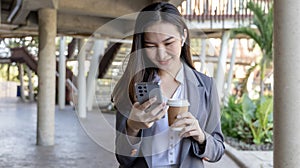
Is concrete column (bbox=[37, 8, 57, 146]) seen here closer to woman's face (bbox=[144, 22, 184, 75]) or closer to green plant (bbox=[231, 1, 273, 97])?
green plant (bbox=[231, 1, 273, 97])

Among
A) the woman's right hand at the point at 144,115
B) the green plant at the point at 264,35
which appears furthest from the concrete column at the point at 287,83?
the green plant at the point at 264,35

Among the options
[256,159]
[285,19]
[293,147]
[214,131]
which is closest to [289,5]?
[285,19]

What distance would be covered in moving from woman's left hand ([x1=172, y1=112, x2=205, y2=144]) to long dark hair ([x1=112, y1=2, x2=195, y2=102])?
0.54ft

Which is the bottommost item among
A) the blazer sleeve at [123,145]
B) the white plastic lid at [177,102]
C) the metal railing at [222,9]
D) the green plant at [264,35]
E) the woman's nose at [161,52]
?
the blazer sleeve at [123,145]

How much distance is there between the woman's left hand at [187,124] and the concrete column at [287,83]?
116 centimetres

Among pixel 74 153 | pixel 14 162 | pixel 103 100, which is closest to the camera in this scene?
pixel 103 100

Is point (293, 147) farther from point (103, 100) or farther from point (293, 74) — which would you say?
point (103, 100)

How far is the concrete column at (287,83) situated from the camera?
2.18 metres

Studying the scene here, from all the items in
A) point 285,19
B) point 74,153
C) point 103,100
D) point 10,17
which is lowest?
point 74,153

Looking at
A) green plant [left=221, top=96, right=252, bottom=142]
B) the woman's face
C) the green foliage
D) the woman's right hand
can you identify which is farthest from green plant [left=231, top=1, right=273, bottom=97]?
the woman's right hand

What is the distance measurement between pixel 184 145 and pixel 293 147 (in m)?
1.19

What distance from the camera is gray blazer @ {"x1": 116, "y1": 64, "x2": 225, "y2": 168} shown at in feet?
4.07

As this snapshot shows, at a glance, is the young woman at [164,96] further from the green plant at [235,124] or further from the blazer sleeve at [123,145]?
the green plant at [235,124]

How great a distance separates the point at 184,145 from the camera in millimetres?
1245
